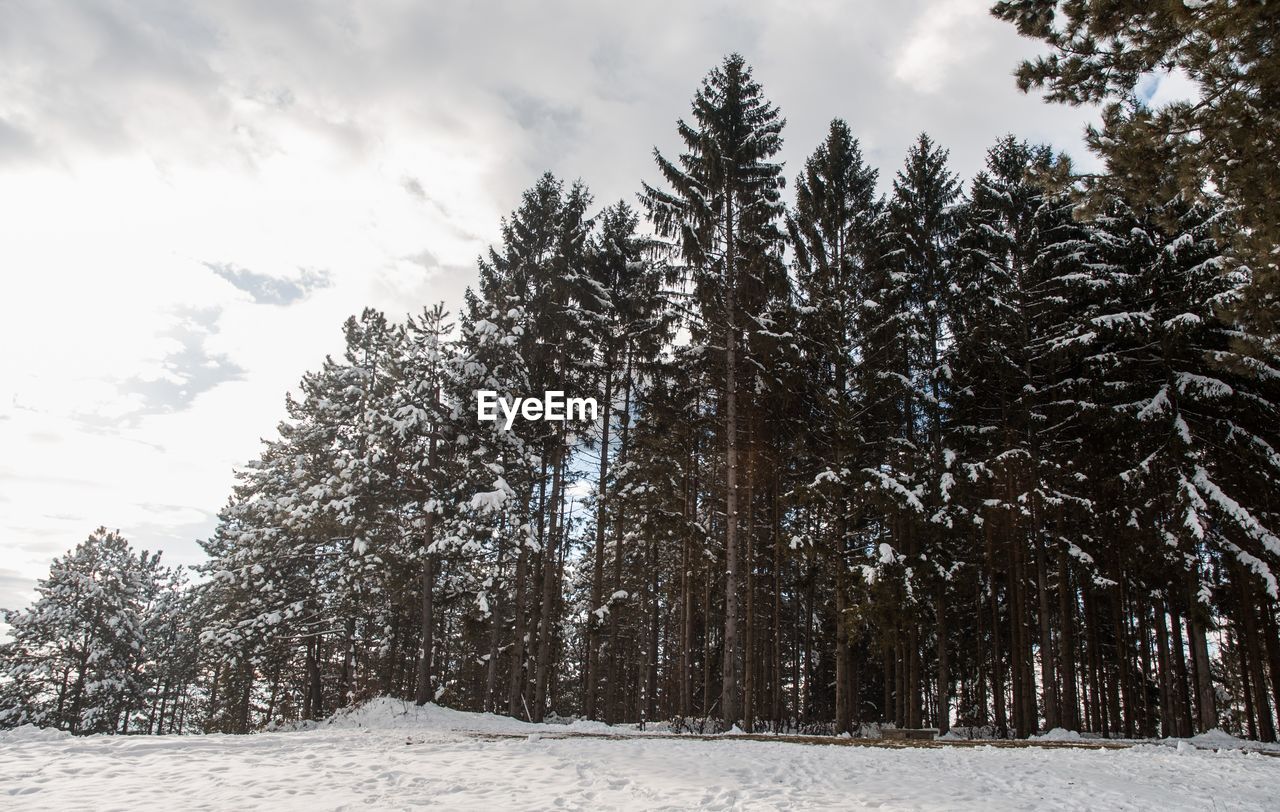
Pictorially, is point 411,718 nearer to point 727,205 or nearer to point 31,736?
point 31,736

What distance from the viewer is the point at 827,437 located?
66.3ft

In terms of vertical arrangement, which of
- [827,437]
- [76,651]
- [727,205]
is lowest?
[76,651]

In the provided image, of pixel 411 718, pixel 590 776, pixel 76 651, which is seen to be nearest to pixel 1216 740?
pixel 590 776

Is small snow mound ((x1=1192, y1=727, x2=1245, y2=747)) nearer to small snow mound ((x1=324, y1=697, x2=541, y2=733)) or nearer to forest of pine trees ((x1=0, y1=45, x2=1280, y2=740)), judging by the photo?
forest of pine trees ((x1=0, y1=45, x2=1280, y2=740))

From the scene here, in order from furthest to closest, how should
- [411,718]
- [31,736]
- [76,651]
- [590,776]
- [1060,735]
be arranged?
[76,651] → [411,718] → [1060,735] → [31,736] → [590,776]

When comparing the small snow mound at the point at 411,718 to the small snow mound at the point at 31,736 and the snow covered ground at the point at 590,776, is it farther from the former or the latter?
the small snow mound at the point at 31,736

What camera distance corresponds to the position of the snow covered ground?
23.8 ft

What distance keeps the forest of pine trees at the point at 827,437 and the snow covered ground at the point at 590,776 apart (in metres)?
6.69

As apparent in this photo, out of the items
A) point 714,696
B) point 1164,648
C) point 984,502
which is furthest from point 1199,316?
point 714,696

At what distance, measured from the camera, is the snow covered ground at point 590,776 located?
7266 millimetres

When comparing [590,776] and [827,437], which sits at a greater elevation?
[827,437]

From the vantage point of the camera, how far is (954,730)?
23766mm

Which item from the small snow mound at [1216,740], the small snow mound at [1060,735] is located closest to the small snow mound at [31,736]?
the small snow mound at [1060,735]

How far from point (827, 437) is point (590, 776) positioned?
1342 cm
